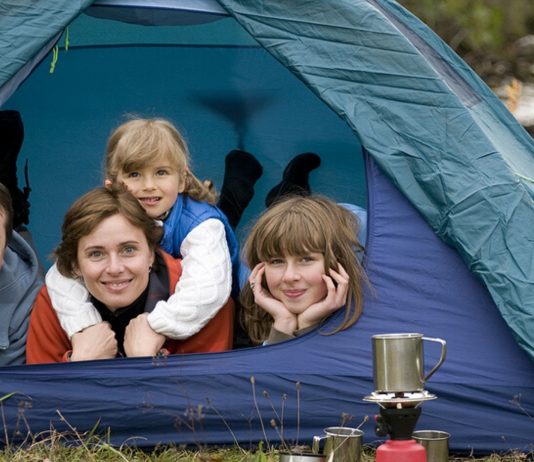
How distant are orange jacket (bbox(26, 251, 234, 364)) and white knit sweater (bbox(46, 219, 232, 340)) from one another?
0.15ft

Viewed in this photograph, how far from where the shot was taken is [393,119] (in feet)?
9.90

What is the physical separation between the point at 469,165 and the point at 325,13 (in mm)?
552

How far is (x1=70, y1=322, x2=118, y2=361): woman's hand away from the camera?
10.1 feet

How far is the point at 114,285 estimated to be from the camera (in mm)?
3143

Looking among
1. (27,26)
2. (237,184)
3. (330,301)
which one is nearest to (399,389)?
(330,301)

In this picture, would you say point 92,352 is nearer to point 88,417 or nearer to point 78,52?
point 88,417

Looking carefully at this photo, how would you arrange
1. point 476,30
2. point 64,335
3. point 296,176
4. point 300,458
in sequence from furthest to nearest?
1. point 476,30
2. point 296,176
3. point 64,335
4. point 300,458

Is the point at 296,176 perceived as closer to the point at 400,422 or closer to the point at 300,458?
the point at 300,458

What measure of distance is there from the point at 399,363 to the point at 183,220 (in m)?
1.24

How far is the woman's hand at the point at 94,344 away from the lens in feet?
10.1

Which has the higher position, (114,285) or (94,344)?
(114,285)

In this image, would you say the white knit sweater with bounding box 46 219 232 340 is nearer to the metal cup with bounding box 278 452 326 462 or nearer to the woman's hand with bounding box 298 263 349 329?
the woman's hand with bounding box 298 263 349 329

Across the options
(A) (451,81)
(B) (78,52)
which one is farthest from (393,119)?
(B) (78,52)

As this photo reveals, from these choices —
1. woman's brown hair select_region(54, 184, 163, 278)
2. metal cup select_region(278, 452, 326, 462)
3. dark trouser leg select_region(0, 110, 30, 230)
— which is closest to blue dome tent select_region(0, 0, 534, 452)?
woman's brown hair select_region(54, 184, 163, 278)
